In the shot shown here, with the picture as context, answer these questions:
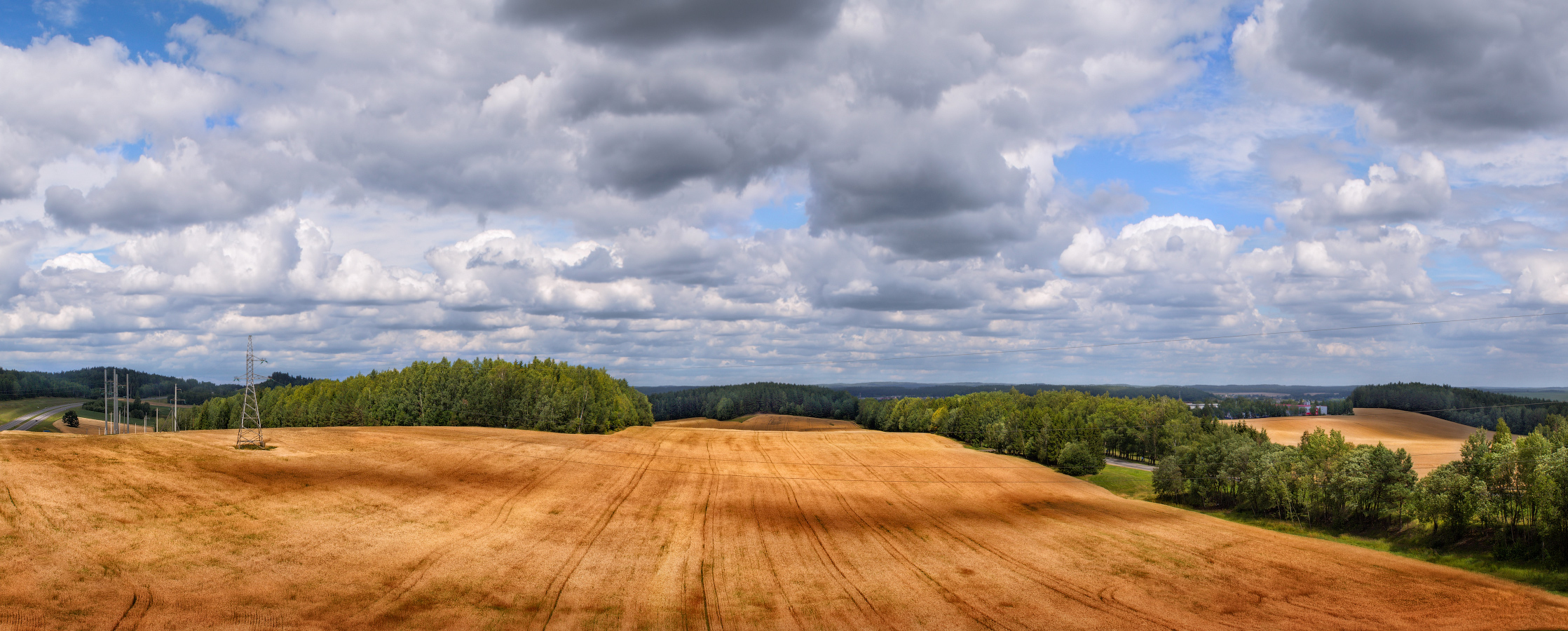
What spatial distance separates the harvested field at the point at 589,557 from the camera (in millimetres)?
25672

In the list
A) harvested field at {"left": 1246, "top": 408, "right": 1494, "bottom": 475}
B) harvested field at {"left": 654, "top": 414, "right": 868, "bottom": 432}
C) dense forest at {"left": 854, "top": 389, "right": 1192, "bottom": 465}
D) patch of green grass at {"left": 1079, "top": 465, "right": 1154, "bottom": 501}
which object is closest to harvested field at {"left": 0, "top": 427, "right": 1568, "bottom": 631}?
patch of green grass at {"left": 1079, "top": 465, "right": 1154, "bottom": 501}

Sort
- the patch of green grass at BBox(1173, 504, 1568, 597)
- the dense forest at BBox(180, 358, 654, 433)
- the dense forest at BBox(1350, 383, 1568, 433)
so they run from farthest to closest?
the dense forest at BBox(1350, 383, 1568, 433) < the dense forest at BBox(180, 358, 654, 433) < the patch of green grass at BBox(1173, 504, 1568, 597)

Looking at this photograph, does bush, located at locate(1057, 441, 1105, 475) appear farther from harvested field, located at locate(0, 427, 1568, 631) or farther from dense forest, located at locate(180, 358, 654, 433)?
dense forest, located at locate(180, 358, 654, 433)

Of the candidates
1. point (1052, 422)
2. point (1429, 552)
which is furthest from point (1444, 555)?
point (1052, 422)

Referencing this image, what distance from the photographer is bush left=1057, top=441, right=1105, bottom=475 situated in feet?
260

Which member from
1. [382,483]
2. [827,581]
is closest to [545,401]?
[382,483]

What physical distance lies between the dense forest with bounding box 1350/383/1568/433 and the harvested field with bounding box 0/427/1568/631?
4551 inches

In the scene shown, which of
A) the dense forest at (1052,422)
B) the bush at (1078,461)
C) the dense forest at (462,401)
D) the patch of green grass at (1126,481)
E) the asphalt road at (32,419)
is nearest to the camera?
the patch of green grass at (1126,481)

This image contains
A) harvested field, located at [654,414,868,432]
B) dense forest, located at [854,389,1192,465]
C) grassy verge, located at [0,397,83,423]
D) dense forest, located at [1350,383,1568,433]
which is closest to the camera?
dense forest, located at [854,389,1192,465]

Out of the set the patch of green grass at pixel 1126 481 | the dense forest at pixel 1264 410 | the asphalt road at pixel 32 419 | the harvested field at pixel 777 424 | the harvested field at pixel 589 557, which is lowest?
the harvested field at pixel 777 424

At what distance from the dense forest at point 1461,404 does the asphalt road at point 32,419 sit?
223 meters

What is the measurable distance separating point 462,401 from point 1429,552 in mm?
98368

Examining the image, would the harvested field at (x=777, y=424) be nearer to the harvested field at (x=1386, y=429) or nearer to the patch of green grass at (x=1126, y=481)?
the patch of green grass at (x=1126, y=481)

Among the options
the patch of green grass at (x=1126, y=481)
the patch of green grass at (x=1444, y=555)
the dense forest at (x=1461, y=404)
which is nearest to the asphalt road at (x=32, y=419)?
the patch of green grass at (x=1126, y=481)
